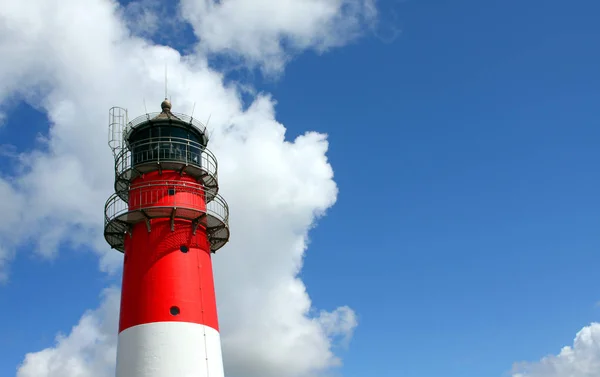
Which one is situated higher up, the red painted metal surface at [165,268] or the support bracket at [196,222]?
the support bracket at [196,222]

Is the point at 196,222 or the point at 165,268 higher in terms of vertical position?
the point at 196,222

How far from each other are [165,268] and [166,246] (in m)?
1.00

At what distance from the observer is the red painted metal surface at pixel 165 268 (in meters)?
26.2

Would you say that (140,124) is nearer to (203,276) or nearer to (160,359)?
(203,276)

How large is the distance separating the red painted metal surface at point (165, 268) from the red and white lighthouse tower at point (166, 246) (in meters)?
0.04

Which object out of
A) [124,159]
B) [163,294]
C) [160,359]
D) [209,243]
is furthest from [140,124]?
[160,359]

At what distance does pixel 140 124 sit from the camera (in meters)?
30.0

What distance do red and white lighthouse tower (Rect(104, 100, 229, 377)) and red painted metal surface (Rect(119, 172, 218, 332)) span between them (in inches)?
1.6

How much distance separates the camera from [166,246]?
27.4 meters

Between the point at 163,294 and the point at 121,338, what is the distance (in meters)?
2.49

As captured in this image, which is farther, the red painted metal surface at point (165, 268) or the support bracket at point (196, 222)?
the support bracket at point (196, 222)

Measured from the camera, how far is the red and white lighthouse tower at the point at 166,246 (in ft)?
83.3

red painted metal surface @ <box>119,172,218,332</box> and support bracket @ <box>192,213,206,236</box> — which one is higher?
support bracket @ <box>192,213,206,236</box>

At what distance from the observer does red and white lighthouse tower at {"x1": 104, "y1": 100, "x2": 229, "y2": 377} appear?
1000 inches
